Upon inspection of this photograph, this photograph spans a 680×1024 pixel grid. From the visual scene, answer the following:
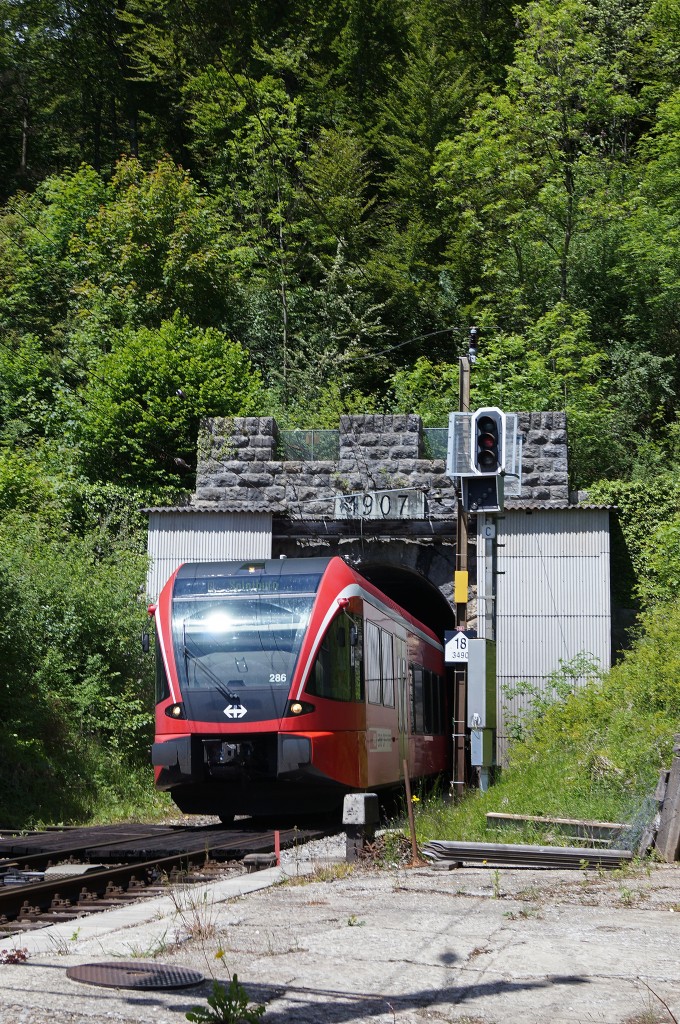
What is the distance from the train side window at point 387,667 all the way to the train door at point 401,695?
0.45 m

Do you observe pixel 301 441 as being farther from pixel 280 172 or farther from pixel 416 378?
pixel 280 172

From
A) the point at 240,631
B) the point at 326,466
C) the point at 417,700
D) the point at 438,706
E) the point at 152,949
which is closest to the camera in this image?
the point at 152,949

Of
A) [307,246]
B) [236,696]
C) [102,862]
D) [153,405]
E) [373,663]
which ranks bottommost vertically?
[102,862]

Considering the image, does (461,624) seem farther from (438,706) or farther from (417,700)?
(438,706)

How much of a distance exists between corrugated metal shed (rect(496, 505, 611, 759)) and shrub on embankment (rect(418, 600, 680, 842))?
195 cm

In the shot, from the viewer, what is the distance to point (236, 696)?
1370 centimetres

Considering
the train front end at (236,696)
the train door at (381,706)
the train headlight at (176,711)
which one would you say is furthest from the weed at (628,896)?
the train door at (381,706)

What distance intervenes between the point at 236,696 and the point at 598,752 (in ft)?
14.2

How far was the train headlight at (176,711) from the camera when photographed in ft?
45.5

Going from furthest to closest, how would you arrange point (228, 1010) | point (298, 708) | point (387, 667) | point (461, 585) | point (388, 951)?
point (461, 585), point (387, 667), point (298, 708), point (388, 951), point (228, 1010)

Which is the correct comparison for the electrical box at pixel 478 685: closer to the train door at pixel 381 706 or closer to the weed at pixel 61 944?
the train door at pixel 381 706

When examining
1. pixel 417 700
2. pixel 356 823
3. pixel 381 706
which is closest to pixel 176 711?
pixel 381 706

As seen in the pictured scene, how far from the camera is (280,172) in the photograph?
3762 centimetres

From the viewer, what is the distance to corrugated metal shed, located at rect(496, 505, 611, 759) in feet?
68.5
